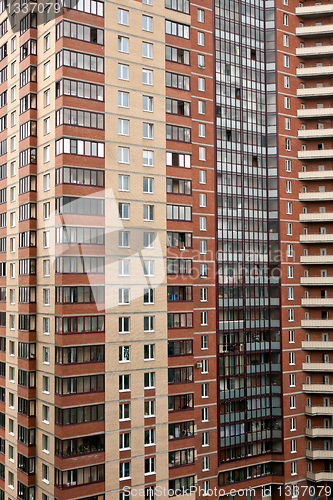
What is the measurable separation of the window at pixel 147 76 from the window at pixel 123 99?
2.49 meters

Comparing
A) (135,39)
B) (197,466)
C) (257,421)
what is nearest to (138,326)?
(197,466)

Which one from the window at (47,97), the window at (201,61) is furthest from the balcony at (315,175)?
the window at (47,97)

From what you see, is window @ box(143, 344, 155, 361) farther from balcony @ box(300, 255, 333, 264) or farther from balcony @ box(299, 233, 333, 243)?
balcony @ box(299, 233, 333, 243)

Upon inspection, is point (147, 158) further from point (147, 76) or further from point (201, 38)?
point (201, 38)

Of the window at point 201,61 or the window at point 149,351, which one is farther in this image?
the window at point 201,61

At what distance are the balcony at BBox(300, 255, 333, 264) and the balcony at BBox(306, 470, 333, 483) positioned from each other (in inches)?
946

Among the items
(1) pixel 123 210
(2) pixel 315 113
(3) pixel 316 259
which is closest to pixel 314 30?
(2) pixel 315 113

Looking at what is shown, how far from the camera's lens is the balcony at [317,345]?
60.6 meters

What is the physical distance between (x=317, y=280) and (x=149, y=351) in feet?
82.4

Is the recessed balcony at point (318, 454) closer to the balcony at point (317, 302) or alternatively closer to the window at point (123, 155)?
the balcony at point (317, 302)

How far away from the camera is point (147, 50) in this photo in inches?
1893

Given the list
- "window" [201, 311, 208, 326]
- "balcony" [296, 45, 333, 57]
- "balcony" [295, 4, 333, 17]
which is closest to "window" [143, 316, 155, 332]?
"window" [201, 311, 208, 326]

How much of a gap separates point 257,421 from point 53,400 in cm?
2522

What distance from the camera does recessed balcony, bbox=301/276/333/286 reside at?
201ft
